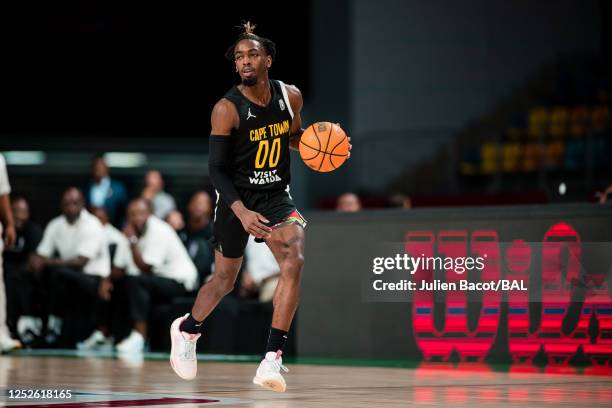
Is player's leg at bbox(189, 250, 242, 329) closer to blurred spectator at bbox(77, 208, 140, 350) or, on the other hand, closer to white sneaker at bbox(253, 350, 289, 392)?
white sneaker at bbox(253, 350, 289, 392)

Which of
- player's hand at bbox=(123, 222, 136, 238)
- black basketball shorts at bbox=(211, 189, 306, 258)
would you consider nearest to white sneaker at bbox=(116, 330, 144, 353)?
player's hand at bbox=(123, 222, 136, 238)

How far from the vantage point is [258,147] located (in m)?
7.62

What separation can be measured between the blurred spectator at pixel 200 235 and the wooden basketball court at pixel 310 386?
2638mm

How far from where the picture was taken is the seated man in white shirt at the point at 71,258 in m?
13.1

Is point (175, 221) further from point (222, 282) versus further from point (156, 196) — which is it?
point (222, 282)

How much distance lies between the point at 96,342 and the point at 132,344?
137cm

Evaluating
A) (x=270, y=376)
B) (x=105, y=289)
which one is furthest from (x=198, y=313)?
(x=105, y=289)

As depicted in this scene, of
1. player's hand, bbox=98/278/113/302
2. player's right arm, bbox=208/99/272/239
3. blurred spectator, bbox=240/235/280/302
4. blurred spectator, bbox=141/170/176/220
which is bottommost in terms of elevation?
player's hand, bbox=98/278/113/302

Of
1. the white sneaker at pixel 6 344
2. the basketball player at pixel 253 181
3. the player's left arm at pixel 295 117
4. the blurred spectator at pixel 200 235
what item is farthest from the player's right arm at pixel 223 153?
the blurred spectator at pixel 200 235

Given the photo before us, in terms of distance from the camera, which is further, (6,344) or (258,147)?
(6,344)

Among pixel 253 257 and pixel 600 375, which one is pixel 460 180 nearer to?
pixel 253 257

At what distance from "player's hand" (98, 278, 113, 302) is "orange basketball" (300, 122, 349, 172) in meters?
5.87

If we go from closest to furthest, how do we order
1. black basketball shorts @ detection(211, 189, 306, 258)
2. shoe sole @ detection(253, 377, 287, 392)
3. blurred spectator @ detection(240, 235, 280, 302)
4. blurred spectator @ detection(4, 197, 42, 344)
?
shoe sole @ detection(253, 377, 287, 392) < black basketball shorts @ detection(211, 189, 306, 258) < blurred spectator @ detection(240, 235, 280, 302) < blurred spectator @ detection(4, 197, 42, 344)

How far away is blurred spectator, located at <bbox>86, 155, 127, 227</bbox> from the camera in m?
16.5
